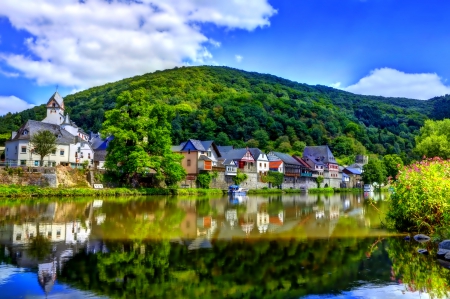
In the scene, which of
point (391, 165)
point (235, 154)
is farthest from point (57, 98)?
point (391, 165)

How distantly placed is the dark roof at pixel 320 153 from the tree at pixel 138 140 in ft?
188

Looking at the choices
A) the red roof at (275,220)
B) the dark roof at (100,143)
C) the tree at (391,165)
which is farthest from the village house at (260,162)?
the red roof at (275,220)

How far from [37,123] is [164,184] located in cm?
2040

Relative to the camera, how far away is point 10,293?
31.1 ft

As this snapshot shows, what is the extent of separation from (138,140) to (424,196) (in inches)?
1490

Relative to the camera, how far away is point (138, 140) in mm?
49875

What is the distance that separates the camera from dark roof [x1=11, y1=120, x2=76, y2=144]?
55.2m

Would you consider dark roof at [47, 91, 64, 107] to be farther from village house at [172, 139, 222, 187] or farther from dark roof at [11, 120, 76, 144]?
village house at [172, 139, 222, 187]

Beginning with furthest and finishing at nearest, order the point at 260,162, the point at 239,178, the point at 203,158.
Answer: the point at 260,162 < the point at 239,178 < the point at 203,158

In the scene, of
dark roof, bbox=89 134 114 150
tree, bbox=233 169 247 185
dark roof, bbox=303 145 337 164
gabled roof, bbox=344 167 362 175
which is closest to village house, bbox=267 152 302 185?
dark roof, bbox=303 145 337 164

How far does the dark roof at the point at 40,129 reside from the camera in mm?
55156

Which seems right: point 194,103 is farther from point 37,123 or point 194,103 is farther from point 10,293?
point 10,293

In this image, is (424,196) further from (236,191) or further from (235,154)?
(235,154)

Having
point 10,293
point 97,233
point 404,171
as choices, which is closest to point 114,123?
point 97,233
